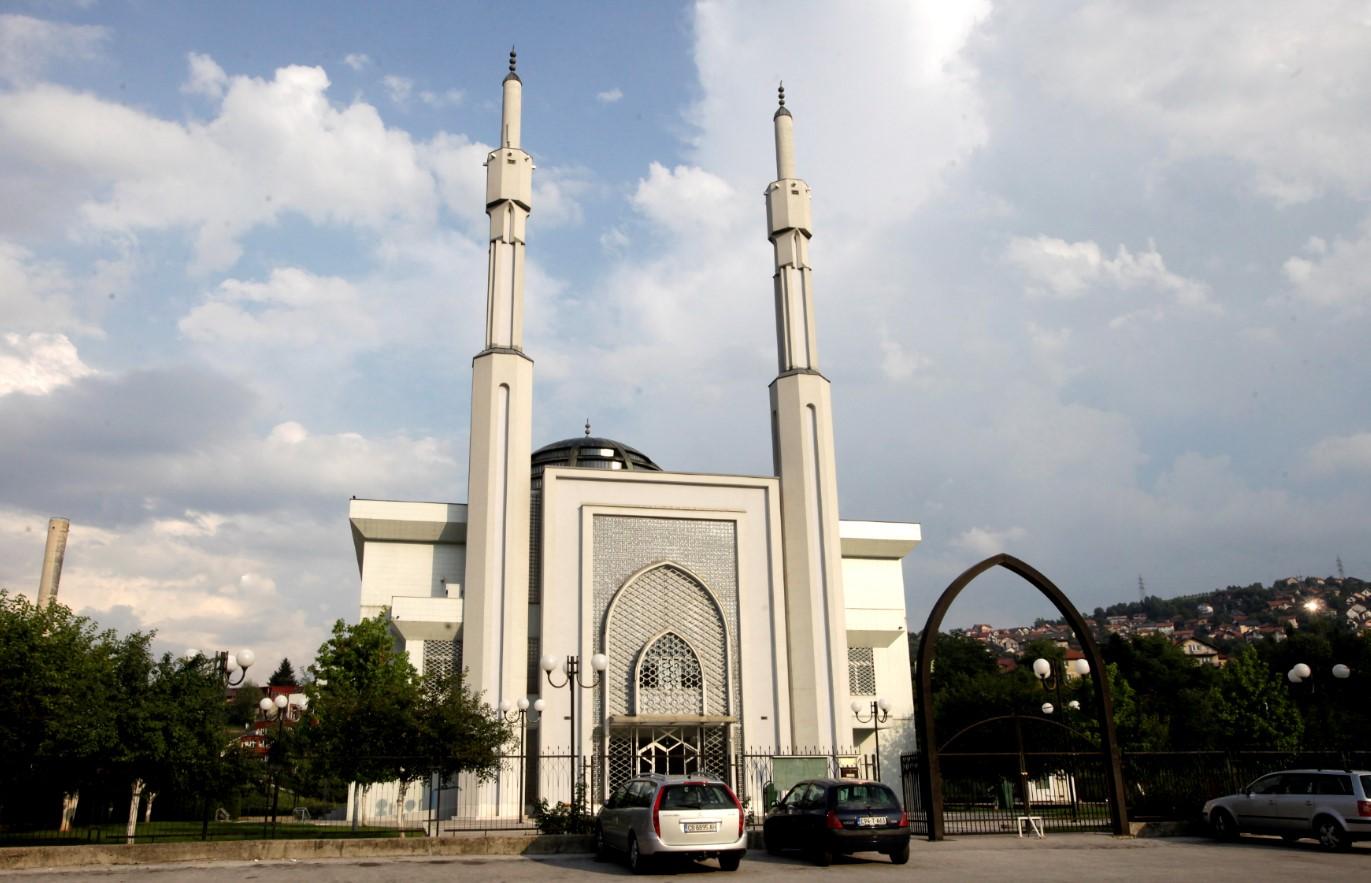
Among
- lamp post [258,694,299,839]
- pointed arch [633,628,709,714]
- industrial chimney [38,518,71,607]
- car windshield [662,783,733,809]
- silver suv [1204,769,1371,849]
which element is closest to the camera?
car windshield [662,783,733,809]

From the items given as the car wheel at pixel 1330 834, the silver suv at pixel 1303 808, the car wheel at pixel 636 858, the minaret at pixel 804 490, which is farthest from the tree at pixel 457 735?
the car wheel at pixel 1330 834

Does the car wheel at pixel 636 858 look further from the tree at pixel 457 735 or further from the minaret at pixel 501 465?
the minaret at pixel 501 465

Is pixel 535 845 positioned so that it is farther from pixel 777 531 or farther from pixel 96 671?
pixel 777 531

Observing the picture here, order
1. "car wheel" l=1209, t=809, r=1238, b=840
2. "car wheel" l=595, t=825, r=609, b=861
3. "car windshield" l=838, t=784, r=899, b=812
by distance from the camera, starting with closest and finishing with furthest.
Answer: "car windshield" l=838, t=784, r=899, b=812 → "car wheel" l=595, t=825, r=609, b=861 → "car wheel" l=1209, t=809, r=1238, b=840

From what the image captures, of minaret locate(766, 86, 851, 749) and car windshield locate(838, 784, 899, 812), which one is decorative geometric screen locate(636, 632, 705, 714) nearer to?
minaret locate(766, 86, 851, 749)

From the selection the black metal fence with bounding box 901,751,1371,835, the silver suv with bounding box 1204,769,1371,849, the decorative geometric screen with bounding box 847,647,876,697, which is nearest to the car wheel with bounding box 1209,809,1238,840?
the silver suv with bounding box 1204,769,1371,849

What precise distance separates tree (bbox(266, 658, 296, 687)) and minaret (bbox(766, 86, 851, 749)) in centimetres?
7004

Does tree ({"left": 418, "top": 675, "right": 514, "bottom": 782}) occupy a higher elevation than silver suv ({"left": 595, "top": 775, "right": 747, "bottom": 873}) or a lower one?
higher

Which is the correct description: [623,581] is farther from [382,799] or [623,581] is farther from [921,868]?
[921,868]

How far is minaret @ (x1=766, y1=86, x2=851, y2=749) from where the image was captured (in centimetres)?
2955

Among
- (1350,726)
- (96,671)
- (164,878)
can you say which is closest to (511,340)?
(96,671)

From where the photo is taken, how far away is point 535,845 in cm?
1536

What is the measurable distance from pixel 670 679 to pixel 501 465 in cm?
798

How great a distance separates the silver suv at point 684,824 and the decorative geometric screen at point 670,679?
1593 centimetres
